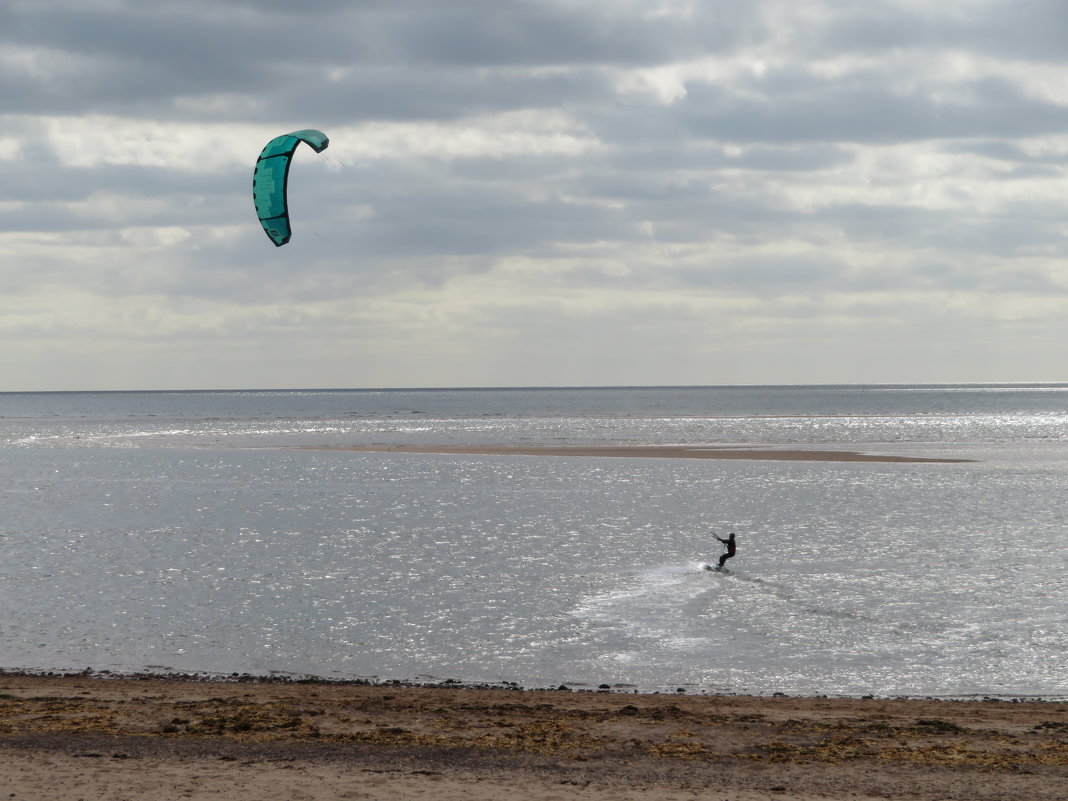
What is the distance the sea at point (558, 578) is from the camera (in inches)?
647

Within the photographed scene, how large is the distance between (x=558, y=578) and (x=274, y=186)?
10.0m

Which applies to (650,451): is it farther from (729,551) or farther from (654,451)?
(729,551)

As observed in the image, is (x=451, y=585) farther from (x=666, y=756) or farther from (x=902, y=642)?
(x=666, y=756)

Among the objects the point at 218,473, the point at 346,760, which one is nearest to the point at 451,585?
the point at 346,760

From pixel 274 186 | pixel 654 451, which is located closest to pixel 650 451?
pixel 654 451

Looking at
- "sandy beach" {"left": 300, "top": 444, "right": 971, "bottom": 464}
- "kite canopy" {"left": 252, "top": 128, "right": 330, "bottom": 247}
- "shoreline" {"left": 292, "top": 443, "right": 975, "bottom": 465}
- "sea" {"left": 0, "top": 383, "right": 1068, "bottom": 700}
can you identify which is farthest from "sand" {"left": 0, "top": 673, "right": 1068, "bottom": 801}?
"sandy beach" {"left": 300, "top": 444, "right": 971, "bottom": 464}

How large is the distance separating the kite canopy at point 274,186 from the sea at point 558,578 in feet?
24.1

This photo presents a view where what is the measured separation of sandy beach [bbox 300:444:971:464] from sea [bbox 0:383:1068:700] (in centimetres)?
834

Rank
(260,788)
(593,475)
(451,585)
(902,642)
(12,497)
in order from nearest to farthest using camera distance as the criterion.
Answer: (260,788)
(902,642)
(451,585)
(12,497)
(593,475)

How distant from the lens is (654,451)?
66125 millimetres

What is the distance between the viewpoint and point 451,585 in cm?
2280

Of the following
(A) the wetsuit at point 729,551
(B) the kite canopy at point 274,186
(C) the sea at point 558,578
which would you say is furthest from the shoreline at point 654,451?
(B) the kite canopy at point 274,186

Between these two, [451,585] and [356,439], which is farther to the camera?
[356,439]

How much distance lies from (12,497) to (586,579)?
27.6 metres
